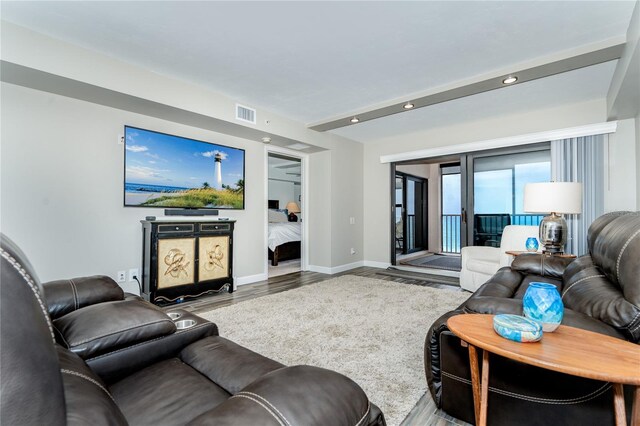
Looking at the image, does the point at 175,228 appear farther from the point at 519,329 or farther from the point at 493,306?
the point at 519,329

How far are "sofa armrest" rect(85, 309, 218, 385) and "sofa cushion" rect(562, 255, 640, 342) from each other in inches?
67.8

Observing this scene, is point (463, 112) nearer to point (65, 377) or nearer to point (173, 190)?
point (173, 190)

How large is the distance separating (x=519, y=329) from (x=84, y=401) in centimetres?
131

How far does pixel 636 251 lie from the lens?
121 centimetres

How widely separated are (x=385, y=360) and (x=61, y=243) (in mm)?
3261

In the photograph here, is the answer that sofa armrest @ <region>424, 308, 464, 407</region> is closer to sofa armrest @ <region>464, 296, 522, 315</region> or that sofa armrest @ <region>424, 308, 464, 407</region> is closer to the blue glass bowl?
sofa armrest @ <region>464, 296, 522, 315</region>

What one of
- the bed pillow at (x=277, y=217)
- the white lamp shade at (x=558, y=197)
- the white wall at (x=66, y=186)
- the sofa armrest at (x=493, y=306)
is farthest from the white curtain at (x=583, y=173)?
the bed pillow at (x=277, y=217)

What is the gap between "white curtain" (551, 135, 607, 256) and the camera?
12.6 feet

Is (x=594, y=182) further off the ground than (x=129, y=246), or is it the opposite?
(x=594, y=182)

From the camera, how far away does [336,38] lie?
2.65 metres

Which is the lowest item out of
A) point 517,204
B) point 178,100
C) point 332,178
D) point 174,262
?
point 174,262

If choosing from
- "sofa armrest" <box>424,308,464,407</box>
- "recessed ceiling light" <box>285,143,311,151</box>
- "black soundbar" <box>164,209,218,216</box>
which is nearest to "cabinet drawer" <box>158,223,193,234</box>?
"black soundbar" <box>164,209,218,216</box>

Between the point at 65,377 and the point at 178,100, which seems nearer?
the point at 65,377

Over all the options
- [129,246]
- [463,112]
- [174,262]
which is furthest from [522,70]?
[129,246]
